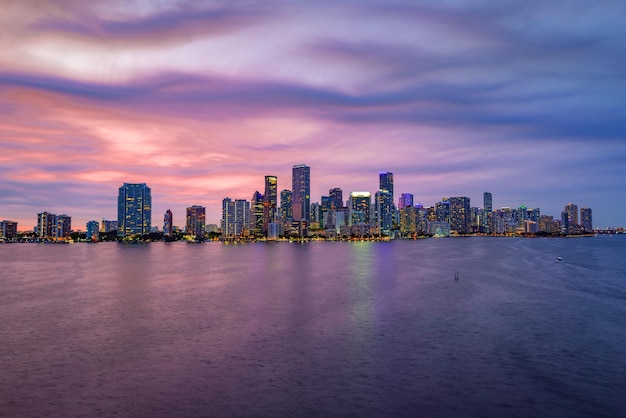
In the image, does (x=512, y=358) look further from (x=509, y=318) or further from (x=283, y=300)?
(x=283, y=300)

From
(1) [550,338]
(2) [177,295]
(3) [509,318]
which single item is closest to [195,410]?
(1) [550,338]

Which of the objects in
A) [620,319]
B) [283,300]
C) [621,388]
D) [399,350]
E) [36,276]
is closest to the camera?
[621,388]

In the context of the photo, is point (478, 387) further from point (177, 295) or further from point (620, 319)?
point (177, 295)

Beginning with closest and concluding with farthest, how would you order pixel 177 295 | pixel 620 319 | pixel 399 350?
1. pixel 399 350
2. pixel 620 319
3. pixel 177 295

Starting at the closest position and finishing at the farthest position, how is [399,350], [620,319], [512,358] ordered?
[512,358], [399,350], [620,319]

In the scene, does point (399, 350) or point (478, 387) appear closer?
point (478, 387)

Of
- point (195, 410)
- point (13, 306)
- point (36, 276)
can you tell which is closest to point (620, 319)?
point (195, 410)
